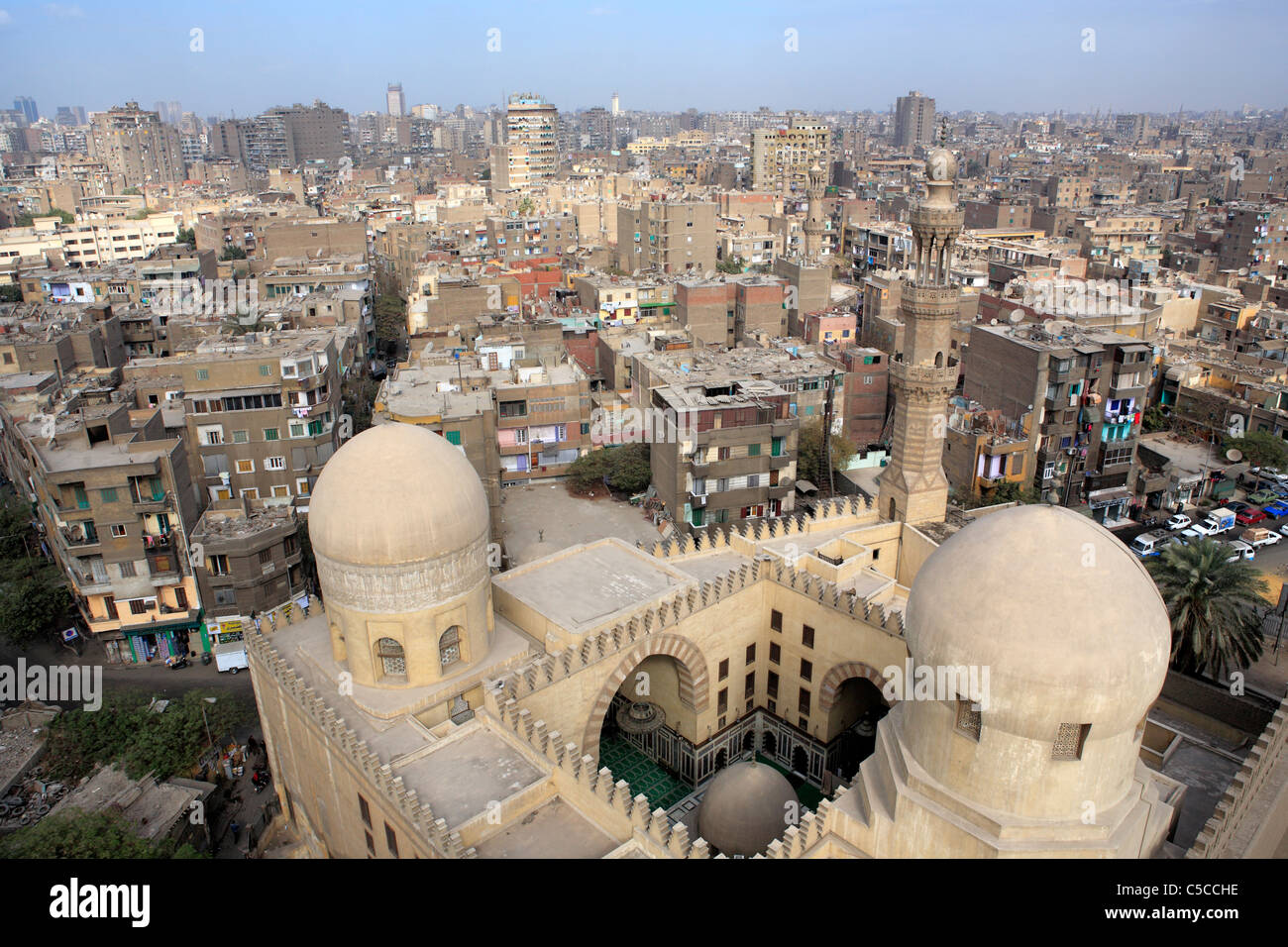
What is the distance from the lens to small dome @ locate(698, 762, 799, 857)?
977 inches

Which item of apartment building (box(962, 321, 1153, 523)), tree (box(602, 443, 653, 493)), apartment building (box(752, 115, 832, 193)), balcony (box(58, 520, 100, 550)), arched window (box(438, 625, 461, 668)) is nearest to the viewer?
arched window (box(438, 625, 461, 668))

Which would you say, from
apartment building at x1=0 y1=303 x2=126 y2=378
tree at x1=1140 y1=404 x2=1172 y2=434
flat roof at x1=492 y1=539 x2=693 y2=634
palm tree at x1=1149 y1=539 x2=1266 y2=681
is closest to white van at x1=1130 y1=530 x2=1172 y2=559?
tree at x1=1140 y1=404 x2=1172 y2=434

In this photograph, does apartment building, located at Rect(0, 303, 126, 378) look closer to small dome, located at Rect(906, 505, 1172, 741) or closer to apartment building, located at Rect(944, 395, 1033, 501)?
apartment building, located at Rect(944, 395, 1033, 501)

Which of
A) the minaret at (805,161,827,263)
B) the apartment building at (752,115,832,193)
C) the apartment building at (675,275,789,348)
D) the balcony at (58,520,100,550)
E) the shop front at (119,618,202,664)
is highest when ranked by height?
the apartment building at (752,115,832,193)

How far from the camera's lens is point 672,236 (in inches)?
3888

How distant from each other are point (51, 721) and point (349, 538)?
18571 mm

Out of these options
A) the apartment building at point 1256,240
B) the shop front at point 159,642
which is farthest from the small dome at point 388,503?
the apartment building at point 1256,240

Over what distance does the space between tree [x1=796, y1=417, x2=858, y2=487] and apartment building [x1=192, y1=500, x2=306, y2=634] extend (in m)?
30.4

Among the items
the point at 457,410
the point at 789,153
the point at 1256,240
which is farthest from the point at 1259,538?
the point at 789,153

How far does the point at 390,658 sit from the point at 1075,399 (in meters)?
45.2

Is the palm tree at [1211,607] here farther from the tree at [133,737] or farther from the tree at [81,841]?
the tree at [133,737]

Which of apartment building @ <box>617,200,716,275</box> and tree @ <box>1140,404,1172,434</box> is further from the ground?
apartment building @ <box>617,200,716,275</box>

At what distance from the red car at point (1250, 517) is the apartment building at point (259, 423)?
55.3m

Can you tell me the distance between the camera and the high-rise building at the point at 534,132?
174 metres
